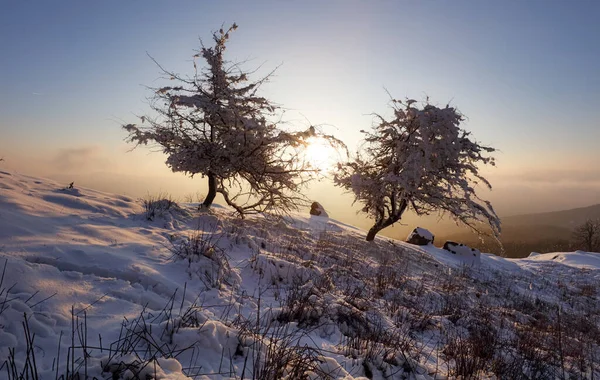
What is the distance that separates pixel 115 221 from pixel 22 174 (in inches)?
149

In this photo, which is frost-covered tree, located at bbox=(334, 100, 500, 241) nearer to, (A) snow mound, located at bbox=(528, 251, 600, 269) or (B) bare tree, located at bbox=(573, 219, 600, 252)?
(A) snow mound, located at bbox=(528, 251, 600, 269)

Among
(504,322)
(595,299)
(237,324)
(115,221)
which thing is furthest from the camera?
(595,299)

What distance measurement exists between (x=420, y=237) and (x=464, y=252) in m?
A: 2.41

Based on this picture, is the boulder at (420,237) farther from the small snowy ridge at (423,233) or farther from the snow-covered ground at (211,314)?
the snow-covered ground at (211,314)

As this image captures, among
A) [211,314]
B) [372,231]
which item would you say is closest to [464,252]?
[372,231]

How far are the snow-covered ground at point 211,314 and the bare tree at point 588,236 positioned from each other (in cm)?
4063

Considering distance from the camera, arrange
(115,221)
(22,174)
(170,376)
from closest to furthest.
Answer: (170,376) → (115,221) → (22,174)

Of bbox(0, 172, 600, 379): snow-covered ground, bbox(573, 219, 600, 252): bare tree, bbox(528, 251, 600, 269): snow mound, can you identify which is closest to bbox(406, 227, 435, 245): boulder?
bbox(528, 251, 600, 269): snow mound

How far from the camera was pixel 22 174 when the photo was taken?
8.51m

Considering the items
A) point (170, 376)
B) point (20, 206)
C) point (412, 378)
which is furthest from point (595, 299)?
point (20, 206)

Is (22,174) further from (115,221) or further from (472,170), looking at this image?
(472,170)

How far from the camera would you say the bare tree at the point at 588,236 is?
39.5m

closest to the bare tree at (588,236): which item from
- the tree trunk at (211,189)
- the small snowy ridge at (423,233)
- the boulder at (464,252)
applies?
the boulder at (464,252)

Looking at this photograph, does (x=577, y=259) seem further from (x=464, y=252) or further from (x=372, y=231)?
(x=372, y=231)
